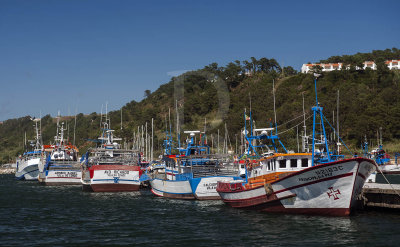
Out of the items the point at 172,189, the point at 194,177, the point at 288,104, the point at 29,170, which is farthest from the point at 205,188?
the point at 288,104

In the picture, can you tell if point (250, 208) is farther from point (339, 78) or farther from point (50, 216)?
point (339, 78)

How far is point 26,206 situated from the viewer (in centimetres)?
4375

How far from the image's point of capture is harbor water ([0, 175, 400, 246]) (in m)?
24.7

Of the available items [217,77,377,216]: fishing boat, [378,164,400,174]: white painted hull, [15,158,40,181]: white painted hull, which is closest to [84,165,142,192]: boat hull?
[217,77,377,216]: fishing boat

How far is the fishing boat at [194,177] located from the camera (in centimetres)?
4356

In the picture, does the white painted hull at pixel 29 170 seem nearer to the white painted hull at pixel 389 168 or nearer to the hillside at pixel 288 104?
the hillside at pixel 288 104

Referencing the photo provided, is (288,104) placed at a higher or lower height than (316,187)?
higher

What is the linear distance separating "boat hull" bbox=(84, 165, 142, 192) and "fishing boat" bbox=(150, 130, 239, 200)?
12.8 ft

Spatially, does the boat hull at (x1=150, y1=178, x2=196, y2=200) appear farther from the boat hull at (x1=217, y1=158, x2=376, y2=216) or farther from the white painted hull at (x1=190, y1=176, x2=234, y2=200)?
the boat hull at (x1=217, y1=158, x2=376, y2=216)

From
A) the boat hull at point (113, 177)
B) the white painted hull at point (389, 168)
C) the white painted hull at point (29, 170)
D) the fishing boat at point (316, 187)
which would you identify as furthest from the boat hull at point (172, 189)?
the white painted hull at point (389, 168)

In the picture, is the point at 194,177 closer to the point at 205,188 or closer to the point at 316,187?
the point at 205,188

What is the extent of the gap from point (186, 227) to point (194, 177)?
16034mm

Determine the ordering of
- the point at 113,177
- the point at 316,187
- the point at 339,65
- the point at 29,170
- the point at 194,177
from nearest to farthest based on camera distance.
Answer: the point at 316,187 < the point at 194,177 < the point at 113,177 < the point at 29,170 < the point at 339,65

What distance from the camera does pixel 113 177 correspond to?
55.3m
